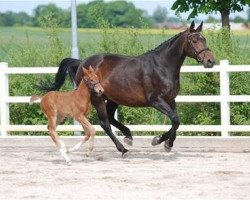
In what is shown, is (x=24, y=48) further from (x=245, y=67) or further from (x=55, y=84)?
(x=245, y=67)

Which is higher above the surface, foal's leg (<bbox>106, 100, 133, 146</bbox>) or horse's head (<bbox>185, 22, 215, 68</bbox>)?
horse's head (<bbox>185, 22, 215, 68</bbox>)

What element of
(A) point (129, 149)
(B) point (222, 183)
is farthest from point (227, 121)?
(B) point (222, 183)

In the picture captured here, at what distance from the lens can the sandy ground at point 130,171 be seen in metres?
9.58

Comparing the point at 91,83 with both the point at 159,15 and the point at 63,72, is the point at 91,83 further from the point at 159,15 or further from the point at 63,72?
the point at 159,15

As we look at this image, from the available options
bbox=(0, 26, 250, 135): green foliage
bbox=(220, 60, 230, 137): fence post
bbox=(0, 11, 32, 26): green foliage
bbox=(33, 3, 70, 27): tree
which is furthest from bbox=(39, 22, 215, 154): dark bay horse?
bbox=(0, 11, 32, 26): green foliage

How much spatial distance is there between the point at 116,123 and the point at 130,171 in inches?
94.7

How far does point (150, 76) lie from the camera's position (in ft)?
42.5

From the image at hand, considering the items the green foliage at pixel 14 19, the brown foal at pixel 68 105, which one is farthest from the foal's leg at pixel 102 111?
the green foliage at pixel 14 19

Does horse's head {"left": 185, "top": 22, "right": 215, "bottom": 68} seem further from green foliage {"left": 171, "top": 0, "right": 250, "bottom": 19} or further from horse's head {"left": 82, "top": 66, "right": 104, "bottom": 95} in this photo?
green foliage {"left": 171, "top": 0, "right": 250, "bottom": 19}

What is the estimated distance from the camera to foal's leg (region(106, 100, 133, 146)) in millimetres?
13609

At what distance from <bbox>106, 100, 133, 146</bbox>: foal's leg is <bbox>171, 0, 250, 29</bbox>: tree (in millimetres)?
7303

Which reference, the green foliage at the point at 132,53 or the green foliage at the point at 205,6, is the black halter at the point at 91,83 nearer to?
the green foliage at the point at 132,53

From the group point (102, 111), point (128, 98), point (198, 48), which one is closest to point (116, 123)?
point (102, 111)

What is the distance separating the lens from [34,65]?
17938mm
